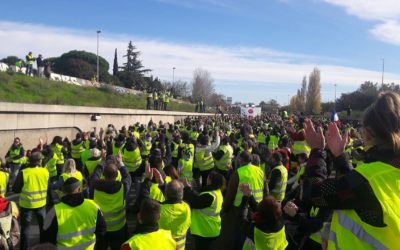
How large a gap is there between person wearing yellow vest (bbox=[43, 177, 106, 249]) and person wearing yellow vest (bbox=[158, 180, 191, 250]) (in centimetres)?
84

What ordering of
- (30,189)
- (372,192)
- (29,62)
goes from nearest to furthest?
(372,192)
(30,189)
(29,62)

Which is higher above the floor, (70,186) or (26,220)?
(70,186)

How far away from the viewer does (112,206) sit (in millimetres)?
6195

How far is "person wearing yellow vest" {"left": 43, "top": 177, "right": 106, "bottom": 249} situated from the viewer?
15.6 feet

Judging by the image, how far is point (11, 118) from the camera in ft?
57.4

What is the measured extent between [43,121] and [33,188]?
13.4 m

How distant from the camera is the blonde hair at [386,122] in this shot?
246 centimetres

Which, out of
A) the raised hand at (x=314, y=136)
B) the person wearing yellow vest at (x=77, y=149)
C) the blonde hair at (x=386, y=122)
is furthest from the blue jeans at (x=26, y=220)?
the blonde hair at (x=386, y=122)

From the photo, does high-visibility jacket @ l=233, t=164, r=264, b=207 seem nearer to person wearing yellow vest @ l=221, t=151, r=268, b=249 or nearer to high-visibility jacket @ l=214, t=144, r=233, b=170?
person wearing yellow vest @ l=221, t=151, r=268, b=249

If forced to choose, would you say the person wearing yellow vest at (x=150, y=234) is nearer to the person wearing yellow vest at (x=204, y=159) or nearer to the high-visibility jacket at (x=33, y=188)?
the high-visibility jacket at (x=33, y=188)

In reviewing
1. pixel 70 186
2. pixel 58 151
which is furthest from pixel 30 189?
pixel 58 151

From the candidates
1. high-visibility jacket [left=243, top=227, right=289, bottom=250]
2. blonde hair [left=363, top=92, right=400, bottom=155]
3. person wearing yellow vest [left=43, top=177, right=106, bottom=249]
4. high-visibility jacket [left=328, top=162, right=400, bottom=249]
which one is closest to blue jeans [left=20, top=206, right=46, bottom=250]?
person wearing yellow vest [left=43, top=177, right=106, bottom=249]

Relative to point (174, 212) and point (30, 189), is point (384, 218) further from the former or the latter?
point (30, 189)

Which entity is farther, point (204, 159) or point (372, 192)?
point (204, 159)
